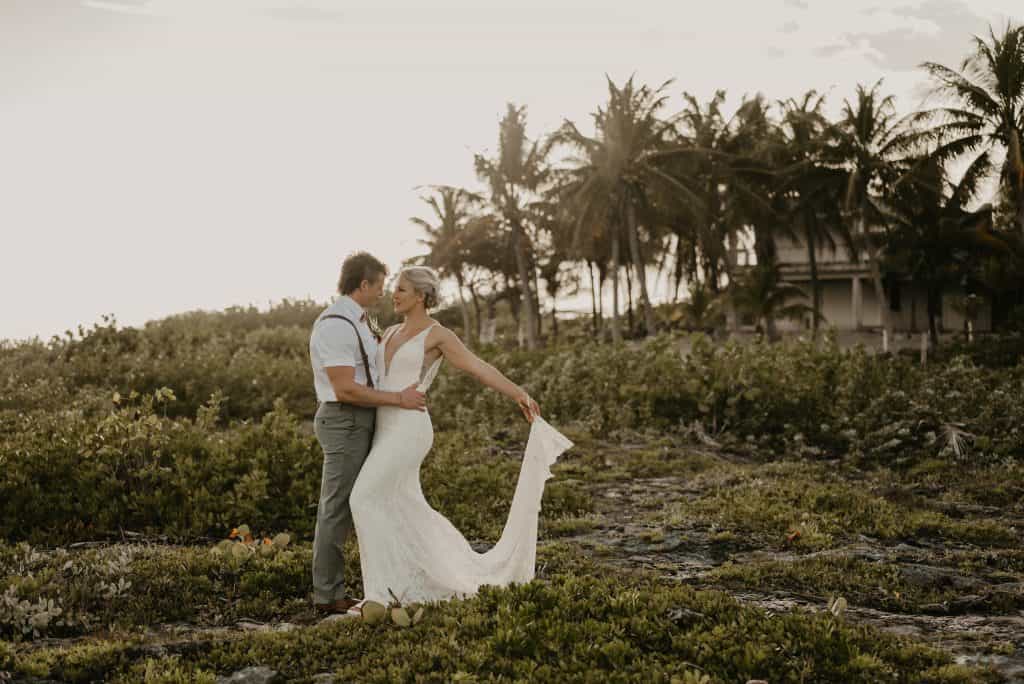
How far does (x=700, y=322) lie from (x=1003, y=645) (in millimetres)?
36580

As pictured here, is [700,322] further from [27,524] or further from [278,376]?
[27,524]

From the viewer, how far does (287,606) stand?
676cm

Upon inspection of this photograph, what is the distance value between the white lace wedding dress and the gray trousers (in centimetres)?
9

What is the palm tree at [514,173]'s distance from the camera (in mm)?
45344

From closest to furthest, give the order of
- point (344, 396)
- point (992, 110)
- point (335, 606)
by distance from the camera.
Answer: point (344, 396), point (335, 606), point (992, 110)

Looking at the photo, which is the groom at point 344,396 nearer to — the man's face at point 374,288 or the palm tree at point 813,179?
the man's face at point 374,288

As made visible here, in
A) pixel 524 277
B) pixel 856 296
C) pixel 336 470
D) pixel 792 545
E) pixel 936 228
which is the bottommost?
pixel 792 545

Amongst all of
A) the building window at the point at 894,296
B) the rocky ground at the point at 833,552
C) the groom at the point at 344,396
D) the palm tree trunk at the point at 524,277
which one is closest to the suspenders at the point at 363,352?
the groom at the point at 344,396

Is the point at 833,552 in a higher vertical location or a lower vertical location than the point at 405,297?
lower

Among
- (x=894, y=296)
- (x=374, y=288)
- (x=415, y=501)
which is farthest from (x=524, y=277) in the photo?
(x=415, y=501)

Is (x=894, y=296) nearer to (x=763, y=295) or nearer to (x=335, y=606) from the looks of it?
(x=763, y=295)

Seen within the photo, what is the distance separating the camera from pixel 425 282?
6148 mm

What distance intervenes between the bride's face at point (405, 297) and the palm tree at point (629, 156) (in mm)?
33557

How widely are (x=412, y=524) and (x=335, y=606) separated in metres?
0.86
